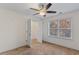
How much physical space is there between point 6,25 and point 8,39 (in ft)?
0.95

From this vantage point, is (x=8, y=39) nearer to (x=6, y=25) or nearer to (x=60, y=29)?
(x=6, y=25)

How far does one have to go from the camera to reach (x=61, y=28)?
6.27 feet

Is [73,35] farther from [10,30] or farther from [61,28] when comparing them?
[10,30]

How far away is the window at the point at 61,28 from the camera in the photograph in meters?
1.84

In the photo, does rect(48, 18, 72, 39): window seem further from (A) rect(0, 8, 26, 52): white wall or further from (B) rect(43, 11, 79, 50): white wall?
(A) rect(0, 8, 26, 52): white wall

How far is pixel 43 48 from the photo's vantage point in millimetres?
2160

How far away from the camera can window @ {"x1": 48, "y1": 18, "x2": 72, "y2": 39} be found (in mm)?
1842

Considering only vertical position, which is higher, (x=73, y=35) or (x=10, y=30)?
(x=10, y=30)

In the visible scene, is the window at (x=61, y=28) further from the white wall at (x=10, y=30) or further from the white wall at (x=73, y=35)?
the white wall at (x=10, y=30)

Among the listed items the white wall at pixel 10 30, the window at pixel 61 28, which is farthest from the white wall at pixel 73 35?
the white wall at pixel 10 30

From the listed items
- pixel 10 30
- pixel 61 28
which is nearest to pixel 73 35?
pixel 61 28

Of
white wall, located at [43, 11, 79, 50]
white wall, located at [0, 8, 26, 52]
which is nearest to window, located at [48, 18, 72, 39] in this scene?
white wall, located at [43, 11, 79, 50]

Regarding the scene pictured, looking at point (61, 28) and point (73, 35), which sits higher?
point (61, 28)
